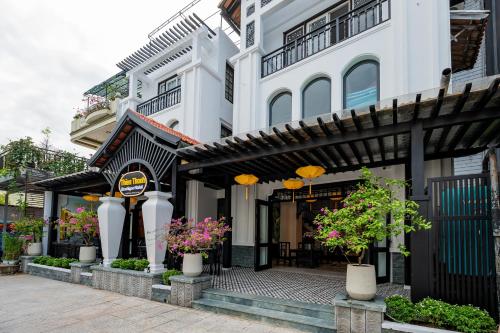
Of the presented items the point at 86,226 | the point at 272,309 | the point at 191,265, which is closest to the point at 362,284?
the point at 272,309

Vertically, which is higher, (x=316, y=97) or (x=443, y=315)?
(x=316, y=97)

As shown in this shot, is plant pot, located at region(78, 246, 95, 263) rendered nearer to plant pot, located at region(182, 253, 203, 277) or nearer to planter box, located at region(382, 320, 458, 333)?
plant pot, located at region(182, 253, 203, 277)

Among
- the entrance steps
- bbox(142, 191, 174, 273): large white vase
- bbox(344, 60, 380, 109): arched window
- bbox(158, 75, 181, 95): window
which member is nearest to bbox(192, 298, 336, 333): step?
the entrance steps

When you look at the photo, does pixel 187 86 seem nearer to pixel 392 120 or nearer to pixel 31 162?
pixel 31 162

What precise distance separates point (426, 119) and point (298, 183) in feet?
12.7

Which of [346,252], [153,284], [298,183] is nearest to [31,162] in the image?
[153,284]

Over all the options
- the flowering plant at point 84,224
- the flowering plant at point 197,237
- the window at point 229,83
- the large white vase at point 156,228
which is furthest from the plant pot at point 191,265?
the window at point 229,83

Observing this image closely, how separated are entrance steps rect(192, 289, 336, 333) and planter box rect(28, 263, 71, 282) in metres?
5.38

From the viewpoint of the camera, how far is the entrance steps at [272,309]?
497cm

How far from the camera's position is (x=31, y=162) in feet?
43.0

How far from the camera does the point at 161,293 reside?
6.85 m

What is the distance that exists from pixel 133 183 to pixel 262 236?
166 inches

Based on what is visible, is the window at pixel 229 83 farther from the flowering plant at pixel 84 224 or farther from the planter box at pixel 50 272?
the planter box at pixel 50 272

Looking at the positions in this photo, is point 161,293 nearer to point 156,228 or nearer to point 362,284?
point 156,228
